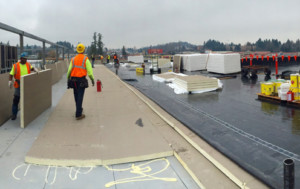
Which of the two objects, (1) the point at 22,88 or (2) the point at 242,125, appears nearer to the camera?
(1) the point at 22,88

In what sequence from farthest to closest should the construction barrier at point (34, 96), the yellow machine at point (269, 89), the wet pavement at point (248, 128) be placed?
the yellow machine at point (269, 89)
the construction barrier at point (34, 96)
the wet pavement at point (248, 128)

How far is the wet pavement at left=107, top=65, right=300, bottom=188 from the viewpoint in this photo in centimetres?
389

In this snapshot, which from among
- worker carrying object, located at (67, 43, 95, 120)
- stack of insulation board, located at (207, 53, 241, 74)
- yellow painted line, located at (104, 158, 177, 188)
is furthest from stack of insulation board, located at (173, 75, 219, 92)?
stack of insulation board, located at (207, 53, 241, 74)

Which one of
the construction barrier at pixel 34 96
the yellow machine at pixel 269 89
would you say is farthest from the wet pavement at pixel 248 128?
the construction barrier at pixel 34 96

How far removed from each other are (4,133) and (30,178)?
2.20 metres

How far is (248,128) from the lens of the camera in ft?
18.9

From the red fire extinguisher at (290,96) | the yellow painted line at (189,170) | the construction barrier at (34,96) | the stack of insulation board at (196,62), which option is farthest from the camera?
the stack of insulation board at (196,62)

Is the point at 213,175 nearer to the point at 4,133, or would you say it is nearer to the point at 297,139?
the point at 297,139

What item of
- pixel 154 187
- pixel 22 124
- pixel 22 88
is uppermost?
pixel 22 88

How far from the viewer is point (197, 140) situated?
498 cm

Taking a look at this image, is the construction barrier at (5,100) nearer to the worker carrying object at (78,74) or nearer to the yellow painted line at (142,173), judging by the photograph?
Result: the worker carrying object at (78,74)

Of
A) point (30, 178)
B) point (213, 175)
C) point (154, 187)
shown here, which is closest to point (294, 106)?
point (213, 175)

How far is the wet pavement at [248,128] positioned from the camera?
12.8 feet

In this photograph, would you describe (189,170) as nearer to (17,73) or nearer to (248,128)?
(248,128)
